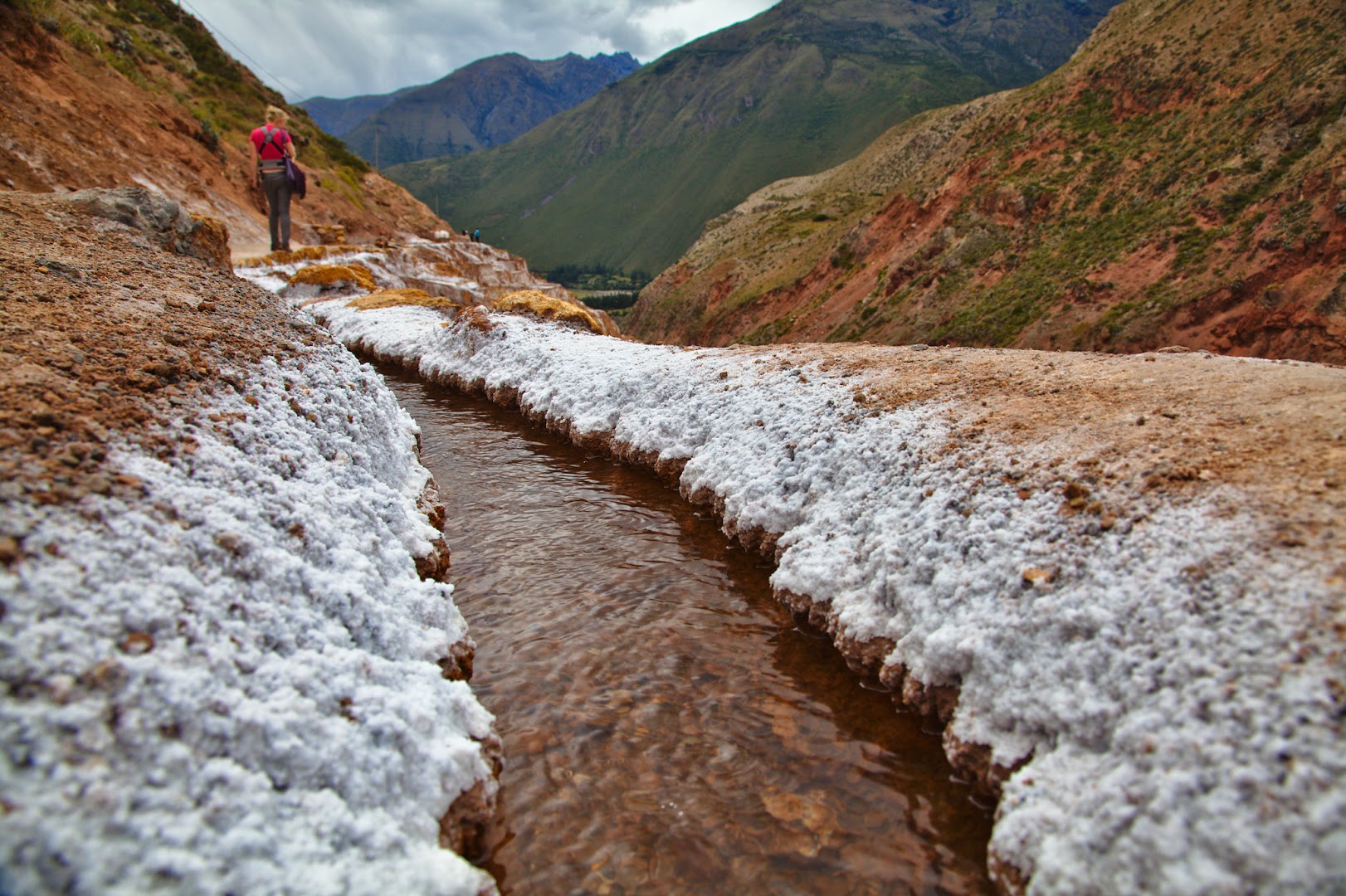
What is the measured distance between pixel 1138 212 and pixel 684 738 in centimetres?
3867

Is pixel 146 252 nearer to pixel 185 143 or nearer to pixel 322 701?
pixel 322 701

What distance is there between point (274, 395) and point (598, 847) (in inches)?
214

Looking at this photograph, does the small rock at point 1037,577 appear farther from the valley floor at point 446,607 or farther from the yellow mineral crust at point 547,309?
the yellow mineral crust at point 547,309

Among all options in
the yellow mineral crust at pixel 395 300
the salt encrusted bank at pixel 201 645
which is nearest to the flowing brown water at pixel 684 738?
the salt encrusted bank at pixel 201 645

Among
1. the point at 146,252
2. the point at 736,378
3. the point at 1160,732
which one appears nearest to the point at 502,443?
the point at 736,378

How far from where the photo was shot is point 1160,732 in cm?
383

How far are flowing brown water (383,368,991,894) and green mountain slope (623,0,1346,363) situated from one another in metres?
24.5

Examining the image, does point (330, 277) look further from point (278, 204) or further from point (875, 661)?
point (875, 661)

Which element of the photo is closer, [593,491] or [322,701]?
[322,701]

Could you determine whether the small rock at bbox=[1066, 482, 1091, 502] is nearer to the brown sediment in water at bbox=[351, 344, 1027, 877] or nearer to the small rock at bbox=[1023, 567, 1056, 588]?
the small rock at bbox=[1023, 567, 1056, 588]

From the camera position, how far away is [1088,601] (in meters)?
4.86

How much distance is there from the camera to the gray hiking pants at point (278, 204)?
23.6m

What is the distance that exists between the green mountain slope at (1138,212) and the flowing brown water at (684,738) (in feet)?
80.4

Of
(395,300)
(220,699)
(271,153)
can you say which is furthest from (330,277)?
(220,699)
